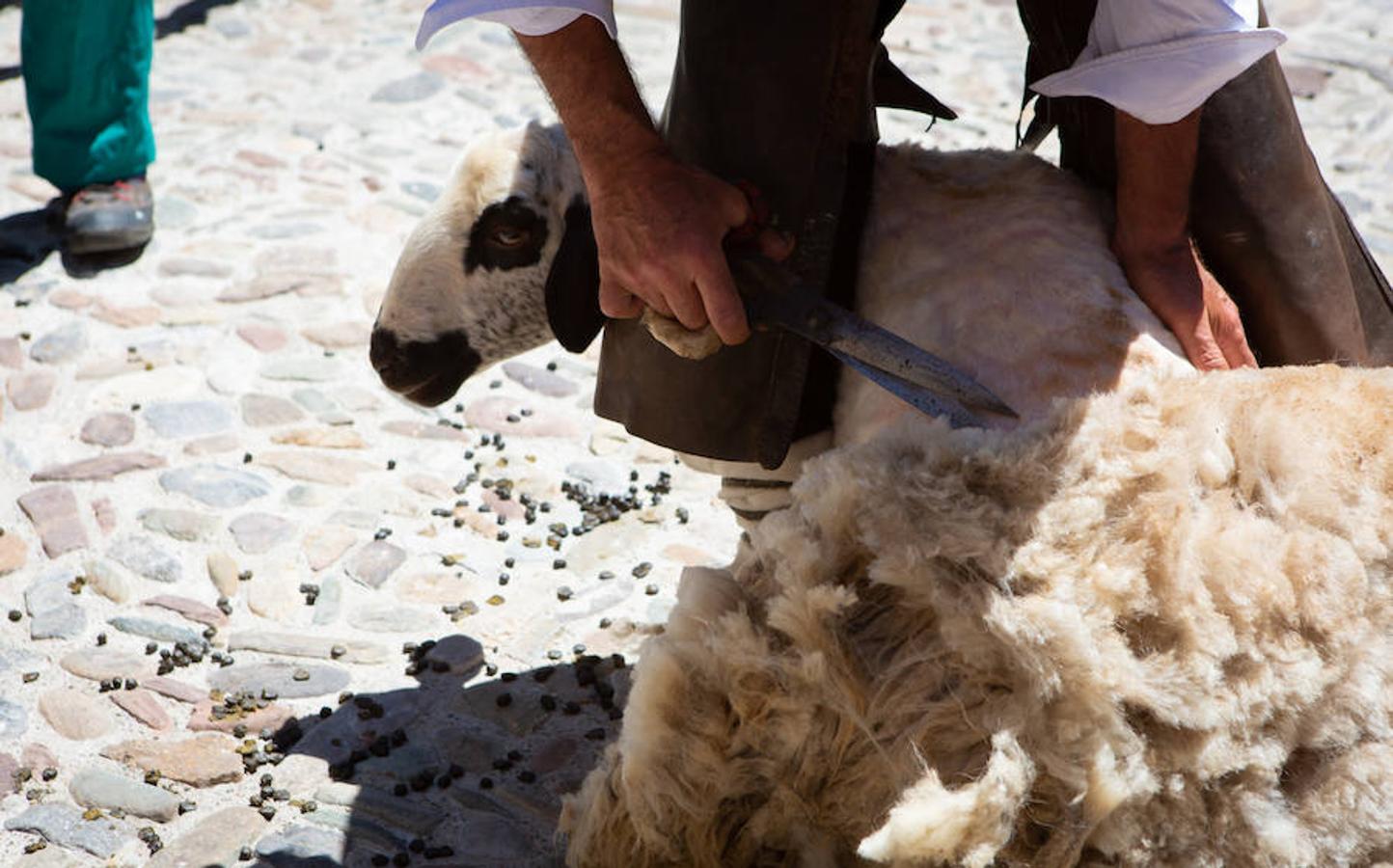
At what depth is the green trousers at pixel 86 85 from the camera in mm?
5262

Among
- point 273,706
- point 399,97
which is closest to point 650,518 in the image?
point 273,706

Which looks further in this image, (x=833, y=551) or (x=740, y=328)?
(x=740, y=328)

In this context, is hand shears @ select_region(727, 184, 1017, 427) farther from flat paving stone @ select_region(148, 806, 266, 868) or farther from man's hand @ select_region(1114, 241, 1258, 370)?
flat paving stone @ select_region(148, 806, 266, 868)

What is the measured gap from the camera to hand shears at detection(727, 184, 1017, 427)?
2.16 meters

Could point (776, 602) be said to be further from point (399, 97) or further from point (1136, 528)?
point (399, 97)

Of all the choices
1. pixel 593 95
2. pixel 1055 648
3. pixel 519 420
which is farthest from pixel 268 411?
pixel 1055 648

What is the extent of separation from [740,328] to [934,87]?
5.11 metres

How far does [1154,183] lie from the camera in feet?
7.86

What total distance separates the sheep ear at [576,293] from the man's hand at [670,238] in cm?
47

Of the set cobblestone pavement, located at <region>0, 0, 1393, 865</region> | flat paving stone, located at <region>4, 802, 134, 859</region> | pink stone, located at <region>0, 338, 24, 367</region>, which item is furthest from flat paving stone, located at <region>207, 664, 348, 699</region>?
pink stone, located at <region>0, 338, 24, 367</region>

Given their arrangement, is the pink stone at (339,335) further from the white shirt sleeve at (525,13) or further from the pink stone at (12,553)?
the white shirt sleeve at (525,13)

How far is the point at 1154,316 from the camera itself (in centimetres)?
232

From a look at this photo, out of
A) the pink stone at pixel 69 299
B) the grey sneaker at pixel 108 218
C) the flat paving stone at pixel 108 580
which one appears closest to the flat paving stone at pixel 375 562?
the flat paving stone at pixel 108 580

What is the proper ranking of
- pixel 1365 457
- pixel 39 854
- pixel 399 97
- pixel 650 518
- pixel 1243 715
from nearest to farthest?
pixel 1243 715
pixel 1365 457
pixel 39 854
pixel 650 518
pixel 399 97
